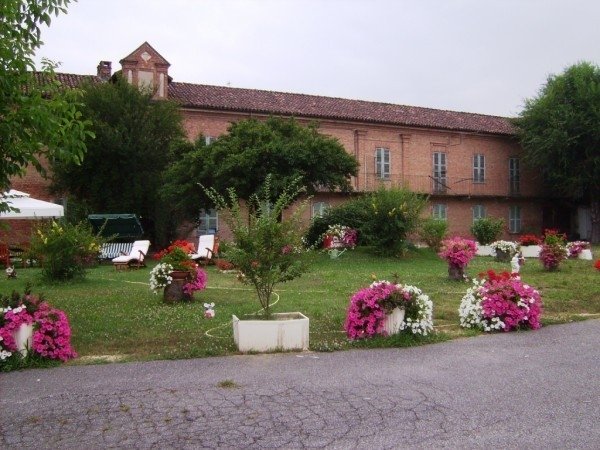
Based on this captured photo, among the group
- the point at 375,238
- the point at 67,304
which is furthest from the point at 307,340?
the point at 375,238

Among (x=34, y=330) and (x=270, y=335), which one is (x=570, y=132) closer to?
(x=270, y=335)

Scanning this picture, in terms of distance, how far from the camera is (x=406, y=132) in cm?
3475

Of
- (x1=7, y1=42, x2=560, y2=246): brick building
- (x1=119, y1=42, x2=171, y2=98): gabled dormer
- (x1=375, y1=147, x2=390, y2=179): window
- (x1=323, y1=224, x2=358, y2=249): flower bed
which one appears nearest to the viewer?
(x1=323, y1=224, x2=358, y2=249): flower bed

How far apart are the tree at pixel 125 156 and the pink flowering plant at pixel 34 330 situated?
61.6ft

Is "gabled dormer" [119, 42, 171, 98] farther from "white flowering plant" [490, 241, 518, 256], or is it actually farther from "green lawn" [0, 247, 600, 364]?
"white flowering plant" [490, 241, 518, 256]

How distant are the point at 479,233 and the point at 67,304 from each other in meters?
18.8

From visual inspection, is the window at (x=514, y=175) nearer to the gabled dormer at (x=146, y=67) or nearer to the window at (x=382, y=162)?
the window at (x=382, y=162)

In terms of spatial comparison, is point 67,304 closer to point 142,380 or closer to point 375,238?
point 142,380

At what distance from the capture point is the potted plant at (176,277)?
11078mm

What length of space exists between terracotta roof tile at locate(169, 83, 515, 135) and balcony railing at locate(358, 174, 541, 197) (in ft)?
9.31

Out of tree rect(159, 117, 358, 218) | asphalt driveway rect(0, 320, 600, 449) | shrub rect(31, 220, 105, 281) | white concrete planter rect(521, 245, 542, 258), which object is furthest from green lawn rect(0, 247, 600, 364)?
tree rect(159, 117, 358, 218)

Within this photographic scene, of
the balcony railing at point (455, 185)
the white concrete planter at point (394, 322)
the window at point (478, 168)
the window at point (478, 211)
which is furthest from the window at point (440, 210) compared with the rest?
the white concrete planter at point (394, 322)

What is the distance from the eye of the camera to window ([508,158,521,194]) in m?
38.4

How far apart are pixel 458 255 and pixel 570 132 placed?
2205 cm
